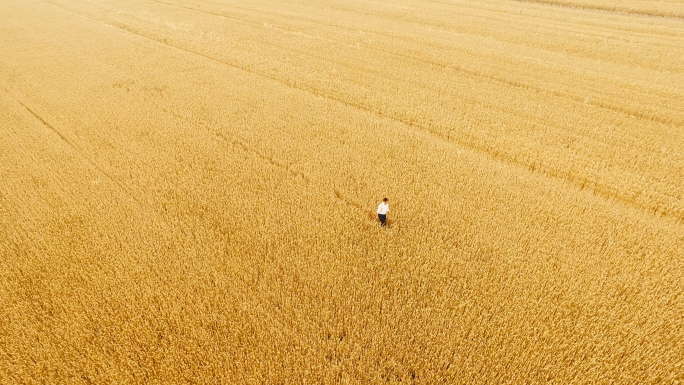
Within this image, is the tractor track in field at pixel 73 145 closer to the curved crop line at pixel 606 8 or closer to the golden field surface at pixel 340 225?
the golden field surface at pixel 340 225

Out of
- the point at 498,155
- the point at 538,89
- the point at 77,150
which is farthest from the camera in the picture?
the point at 538,89

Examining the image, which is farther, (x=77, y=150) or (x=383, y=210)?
(x=77, y=150)

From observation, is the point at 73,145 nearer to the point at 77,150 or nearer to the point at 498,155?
the point at 77,150

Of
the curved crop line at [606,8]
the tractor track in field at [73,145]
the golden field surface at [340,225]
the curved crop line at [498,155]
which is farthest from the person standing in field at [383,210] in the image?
the curved crop line at [606,8]

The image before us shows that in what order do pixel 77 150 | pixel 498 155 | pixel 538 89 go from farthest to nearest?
pixel 538 89 < pixel 77 150 < pixel 498 155

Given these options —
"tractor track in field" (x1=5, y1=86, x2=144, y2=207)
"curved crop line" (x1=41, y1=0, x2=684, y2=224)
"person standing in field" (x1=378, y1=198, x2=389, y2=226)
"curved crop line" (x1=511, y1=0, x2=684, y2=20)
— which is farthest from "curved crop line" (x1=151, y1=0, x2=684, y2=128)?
"curved crop line" (x1=511, y1=0, x2=684, y2=20)

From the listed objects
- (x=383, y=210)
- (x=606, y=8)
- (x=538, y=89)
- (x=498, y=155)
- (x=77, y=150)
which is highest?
(x=606, y=8)

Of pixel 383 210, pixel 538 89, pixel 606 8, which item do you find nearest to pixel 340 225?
pixel 383 210

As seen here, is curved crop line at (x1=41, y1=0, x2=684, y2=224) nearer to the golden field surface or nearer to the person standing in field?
the golden field surface

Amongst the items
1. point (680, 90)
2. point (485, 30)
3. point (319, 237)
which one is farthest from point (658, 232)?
point (485, 30)
